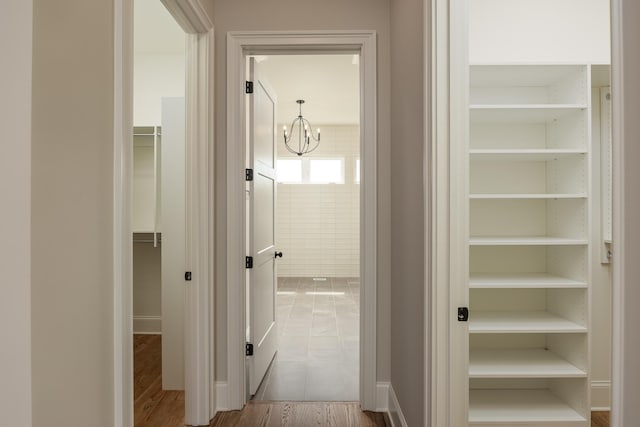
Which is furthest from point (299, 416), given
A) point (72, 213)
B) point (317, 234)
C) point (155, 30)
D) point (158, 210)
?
point (317, 234)

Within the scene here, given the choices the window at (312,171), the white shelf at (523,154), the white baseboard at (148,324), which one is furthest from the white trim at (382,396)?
the window at (312,171)

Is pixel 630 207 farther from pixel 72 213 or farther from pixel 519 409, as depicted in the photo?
pixel 519 409

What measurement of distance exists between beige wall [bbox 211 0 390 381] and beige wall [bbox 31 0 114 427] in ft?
4.37

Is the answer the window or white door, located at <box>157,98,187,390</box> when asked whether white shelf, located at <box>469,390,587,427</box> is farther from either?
the window

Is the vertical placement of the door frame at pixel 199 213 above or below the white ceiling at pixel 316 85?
below

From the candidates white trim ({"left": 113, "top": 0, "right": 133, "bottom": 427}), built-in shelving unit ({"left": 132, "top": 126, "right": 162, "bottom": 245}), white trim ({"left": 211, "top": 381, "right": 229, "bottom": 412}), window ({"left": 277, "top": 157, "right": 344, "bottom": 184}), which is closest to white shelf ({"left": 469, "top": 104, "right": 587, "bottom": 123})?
white trim ({"left": 113, "top": 0, "right": 133, "bottom": 427})

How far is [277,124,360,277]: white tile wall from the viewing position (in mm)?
7922

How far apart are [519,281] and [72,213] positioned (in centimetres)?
209

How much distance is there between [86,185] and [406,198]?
1.41 metres

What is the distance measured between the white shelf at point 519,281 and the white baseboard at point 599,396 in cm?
81

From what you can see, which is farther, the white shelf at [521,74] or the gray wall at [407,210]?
the white shelf at [521,74]

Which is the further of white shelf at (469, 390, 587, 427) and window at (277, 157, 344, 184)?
window at (277, 157, 344, 184)

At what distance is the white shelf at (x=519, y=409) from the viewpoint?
2.10 metres

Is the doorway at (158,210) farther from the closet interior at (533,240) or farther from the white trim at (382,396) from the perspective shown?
the closet interior at (533,240)
